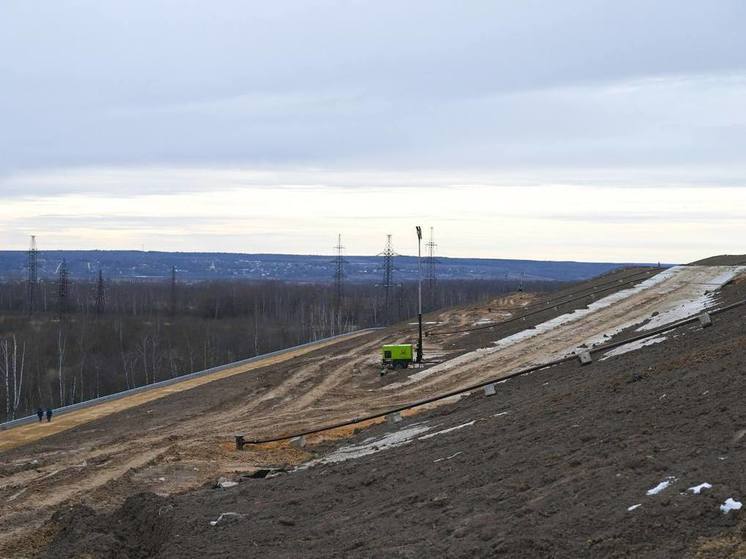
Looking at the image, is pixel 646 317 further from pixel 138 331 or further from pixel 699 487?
pixel 138 331

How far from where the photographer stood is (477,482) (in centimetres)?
1269

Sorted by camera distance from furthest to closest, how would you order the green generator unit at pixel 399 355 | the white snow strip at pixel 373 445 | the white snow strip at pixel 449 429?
the green generator unit at pixel 399 355 < the white snow strip at pixel 373 445 < the white snow strip at pixel 449 429

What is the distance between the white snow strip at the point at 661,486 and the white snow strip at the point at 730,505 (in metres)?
0.94

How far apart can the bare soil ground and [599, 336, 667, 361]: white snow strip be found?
1050 mm

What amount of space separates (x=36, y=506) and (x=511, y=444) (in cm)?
1050

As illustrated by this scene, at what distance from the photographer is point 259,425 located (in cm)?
2925

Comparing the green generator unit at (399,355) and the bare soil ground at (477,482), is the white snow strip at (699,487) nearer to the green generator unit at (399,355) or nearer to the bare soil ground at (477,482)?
the bare soil ground at (477,482)

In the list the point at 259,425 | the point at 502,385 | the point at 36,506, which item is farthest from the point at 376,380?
the point at 36,506

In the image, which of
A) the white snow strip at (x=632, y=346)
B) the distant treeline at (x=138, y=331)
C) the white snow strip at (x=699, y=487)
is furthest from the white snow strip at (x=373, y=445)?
the distant treeline at (x=138, y=331)

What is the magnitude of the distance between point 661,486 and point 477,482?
330cm

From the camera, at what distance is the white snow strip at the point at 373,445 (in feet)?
61.9

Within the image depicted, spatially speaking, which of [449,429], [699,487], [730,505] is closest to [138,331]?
[449,429]

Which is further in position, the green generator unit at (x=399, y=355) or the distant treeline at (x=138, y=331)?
the distant treeline at (x=138, y=331)

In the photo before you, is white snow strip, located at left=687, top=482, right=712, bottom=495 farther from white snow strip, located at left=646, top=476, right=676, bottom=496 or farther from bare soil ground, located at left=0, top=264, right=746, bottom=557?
white snow strip, located at left=646, top=476, right=676, bottom=496
